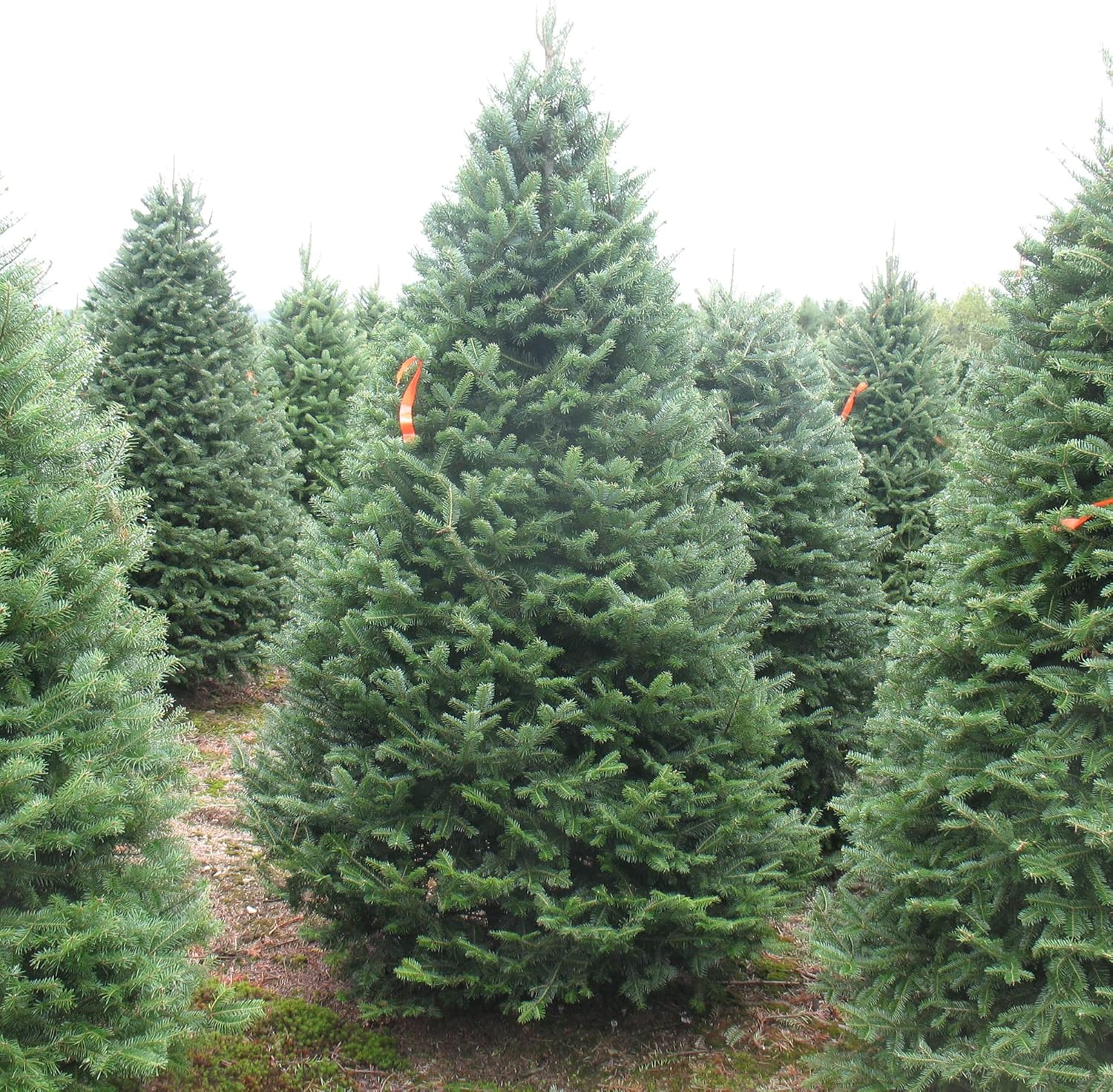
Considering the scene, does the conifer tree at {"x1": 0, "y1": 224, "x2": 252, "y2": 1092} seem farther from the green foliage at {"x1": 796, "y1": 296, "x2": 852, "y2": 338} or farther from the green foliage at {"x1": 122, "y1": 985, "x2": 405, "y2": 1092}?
the green foliage at {"x1": 796, "y1": 296, "x2": 852, "y2": 338}

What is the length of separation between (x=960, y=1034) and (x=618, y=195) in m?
3.49

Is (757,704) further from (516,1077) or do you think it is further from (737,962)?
(516,1077)

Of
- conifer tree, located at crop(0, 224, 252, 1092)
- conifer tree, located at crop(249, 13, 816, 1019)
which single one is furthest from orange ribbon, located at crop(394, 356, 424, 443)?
conifer tree, located at crop(0, 224, 252, 1092)

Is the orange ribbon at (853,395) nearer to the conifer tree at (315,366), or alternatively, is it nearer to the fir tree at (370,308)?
the conifer tree at (315,366)

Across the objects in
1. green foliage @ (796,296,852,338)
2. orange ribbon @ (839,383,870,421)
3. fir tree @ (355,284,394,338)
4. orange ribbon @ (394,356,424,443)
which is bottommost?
orange ribbon @ (394,356,424,443)

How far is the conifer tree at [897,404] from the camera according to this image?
8039mm

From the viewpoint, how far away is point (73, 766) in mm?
2523

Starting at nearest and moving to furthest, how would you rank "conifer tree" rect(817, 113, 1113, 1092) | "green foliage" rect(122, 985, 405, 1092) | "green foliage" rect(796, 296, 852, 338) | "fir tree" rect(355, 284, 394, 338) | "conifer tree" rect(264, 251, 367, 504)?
"conifer tree" rect(817, 113, 1113, 1092) < "green foliage" rect(122, 985, 405, 1092) < "conifer tree" rect(264, 251, 367, 504) < "fir tree" rect(355, 284, 394, 338) < "green foliage" rect(796, 296, 852, 338)

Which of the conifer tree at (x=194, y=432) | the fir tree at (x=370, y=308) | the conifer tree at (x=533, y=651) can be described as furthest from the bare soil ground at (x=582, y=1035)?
the fir tree at (x=370, y=308)

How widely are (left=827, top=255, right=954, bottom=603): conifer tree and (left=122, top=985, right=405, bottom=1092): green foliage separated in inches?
215

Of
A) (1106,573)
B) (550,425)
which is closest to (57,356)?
(550,425)

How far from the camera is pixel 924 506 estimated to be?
8.00 meters

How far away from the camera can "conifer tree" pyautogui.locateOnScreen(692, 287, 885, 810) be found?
5.53 m

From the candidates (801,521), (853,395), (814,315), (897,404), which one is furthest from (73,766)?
(814,315)
